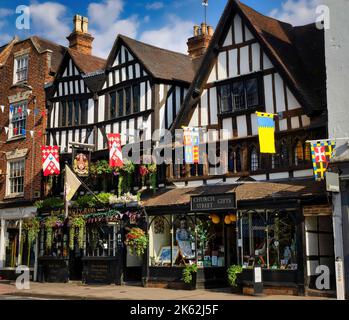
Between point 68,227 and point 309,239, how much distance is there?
11069 mm

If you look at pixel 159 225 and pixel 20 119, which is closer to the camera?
pixel 159 225

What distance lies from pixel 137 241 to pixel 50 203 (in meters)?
6.50

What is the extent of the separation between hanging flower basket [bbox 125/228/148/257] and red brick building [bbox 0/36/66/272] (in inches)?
323

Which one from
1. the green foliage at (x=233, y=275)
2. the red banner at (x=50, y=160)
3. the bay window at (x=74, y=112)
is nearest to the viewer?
the green foliage at (x=233, y=275)

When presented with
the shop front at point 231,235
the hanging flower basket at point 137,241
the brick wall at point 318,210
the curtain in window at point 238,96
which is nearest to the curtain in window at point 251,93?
the curtain in window at point 238,96

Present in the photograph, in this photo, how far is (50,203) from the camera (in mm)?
23812

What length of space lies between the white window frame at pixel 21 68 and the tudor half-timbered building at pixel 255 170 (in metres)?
11.4

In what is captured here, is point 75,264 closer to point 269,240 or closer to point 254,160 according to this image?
point 254,160

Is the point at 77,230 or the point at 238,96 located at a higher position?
the point at 238,96

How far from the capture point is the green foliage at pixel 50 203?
23391mm

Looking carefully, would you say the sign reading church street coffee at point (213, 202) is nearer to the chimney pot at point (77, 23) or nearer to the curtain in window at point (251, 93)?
the curtain in window at point (251, 93)

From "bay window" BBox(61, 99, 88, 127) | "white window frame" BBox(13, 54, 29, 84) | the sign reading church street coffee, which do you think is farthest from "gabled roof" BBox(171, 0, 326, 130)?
"white window frame" BBox(13, 54, 29, 84)

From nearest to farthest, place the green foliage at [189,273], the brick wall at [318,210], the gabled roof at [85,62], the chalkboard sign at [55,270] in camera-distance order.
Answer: the brick wall at [318,210] < the green foliage at [189,273] < the chalkboard sign at [55,270] < the gabled roof at [85,62]

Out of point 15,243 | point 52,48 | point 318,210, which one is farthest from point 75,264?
point 52,48
